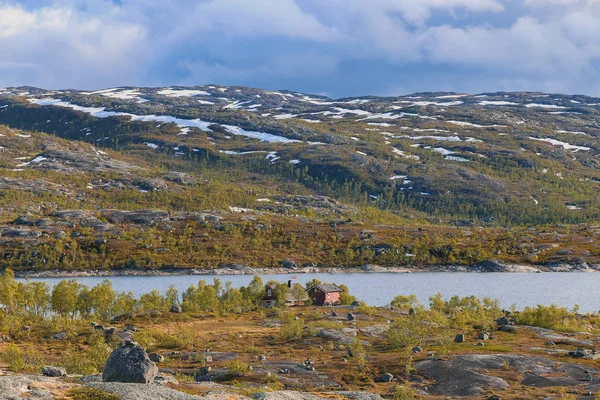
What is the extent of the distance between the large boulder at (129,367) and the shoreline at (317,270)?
464 ft

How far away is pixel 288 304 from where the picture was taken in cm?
10431

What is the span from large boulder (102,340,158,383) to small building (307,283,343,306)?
69.8 metres

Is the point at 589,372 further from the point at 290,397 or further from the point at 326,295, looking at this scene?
the point at 326,295

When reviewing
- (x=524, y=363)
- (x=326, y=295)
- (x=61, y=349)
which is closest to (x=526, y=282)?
(x=326, y=295)

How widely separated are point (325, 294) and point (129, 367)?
2793 inches

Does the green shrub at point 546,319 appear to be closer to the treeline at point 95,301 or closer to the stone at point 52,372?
the treeline at point 95,301

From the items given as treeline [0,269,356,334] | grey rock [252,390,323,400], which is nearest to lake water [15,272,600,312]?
treeline [0,269,356,334]

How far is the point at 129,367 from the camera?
108 ft

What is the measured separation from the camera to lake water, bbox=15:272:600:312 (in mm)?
123312

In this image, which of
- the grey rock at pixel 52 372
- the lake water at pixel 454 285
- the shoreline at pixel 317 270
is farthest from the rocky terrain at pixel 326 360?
the shoreline at pixel 317 270

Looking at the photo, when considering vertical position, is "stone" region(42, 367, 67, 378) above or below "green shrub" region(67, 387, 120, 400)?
below

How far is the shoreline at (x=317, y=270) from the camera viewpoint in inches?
6722

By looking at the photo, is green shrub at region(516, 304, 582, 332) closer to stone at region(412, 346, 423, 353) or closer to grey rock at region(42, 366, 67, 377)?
stone at region(412, 346, 423, 353)

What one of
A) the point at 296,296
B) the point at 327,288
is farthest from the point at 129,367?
the point at 296,296
